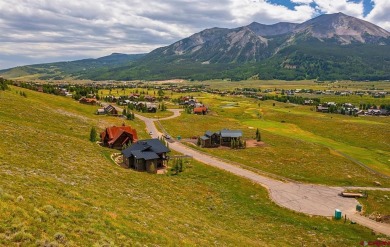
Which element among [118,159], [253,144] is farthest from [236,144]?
[118,159]

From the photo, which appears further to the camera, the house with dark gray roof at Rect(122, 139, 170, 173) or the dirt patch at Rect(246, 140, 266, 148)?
the dirt patch at Rect(246, 140, 266, 148)

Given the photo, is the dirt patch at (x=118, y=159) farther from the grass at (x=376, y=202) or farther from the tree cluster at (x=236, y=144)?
the grass at (x=376, y=202)

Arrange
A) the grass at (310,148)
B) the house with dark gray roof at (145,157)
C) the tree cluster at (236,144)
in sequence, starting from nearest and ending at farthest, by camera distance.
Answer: the house with dark gray roof at (145,157) < the grass at (310,148) < the tree cluster at (236,144)

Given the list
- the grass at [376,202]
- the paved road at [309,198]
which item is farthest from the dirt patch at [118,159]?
the grass at [376,202]

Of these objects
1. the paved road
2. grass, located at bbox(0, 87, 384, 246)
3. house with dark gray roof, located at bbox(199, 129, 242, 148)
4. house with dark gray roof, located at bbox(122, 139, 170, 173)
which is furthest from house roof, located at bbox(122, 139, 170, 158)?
house with dark gray roof, located at bbox(199, 129, 242, 148)

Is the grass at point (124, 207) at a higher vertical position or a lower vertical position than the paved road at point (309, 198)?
higher

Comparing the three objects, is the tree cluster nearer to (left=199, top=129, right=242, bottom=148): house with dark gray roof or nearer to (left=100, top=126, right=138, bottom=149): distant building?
(left=199, top=129, right=242, bottom=148): house with dark gray roof
